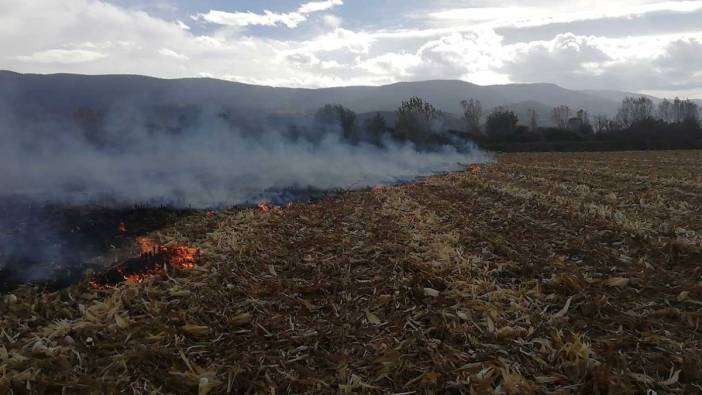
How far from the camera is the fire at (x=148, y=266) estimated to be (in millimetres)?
6289

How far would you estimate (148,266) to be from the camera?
261 inches

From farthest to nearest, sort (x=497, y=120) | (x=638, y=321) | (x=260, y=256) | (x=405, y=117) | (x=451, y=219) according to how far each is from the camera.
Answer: (x=497, y=120) → (x=405, y=117) → (x=451, y=219) → (x=260, y=256) → (x=638, y=321)

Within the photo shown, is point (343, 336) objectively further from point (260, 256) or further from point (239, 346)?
point (260, 256)

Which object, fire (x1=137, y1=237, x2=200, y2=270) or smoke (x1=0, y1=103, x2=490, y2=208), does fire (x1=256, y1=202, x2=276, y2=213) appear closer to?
smoke (x1=0, y1=103, x2=490, y2=208)

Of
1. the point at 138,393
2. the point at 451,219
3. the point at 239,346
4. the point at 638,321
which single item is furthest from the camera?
the point at 451,219

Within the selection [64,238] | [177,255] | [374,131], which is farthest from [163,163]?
[374,131]

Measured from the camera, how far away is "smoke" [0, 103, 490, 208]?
11.9 m

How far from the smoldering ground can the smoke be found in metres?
0.03

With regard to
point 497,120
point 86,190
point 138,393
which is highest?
point 497,120

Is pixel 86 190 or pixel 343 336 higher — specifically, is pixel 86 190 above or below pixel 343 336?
above

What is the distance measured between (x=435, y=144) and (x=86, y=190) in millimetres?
34896

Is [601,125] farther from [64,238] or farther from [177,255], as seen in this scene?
[64,238]

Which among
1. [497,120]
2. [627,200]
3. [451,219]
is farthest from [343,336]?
[497,120]

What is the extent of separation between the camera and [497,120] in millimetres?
64062
